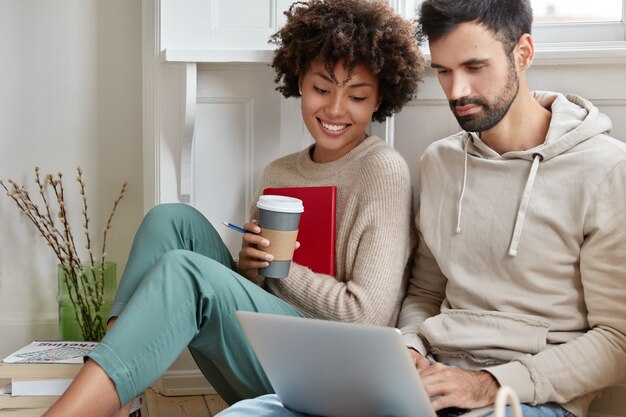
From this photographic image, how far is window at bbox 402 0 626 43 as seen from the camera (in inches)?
87.7

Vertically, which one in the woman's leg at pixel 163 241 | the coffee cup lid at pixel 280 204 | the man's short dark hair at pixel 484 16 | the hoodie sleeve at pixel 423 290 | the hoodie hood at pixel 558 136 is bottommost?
the hoodie sleeve at pixel 423 290

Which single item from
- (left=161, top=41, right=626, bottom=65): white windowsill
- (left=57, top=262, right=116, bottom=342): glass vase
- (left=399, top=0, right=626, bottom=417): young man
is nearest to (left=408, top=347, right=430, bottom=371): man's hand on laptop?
(left=399, top=0, right=626, bottom=417): young man

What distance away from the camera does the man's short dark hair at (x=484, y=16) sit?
173 cm

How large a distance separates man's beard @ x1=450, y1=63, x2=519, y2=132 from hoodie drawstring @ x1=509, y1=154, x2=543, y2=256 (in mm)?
107

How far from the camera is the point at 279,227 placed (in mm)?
1766

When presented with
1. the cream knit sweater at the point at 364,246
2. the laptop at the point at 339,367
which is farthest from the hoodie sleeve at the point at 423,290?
the laptop at the point at 339,367

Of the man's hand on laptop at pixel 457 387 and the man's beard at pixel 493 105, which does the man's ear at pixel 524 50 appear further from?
the man's hand on laptop at pixel 457 387

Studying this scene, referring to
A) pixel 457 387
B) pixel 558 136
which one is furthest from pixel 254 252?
pixel 558 136

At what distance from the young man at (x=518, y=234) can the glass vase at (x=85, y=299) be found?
1.15 m

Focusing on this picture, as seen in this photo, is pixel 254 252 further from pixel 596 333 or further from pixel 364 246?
pixel 596 333

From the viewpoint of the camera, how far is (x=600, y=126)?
1731 mm

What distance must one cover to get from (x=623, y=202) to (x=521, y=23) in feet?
1.32

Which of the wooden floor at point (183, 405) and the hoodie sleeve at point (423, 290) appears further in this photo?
the wooden floor at point (183, 405)

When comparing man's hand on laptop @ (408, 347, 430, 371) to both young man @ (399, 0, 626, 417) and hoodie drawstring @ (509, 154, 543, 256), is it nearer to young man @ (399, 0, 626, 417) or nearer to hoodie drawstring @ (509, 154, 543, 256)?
young man @ (399, 0, 626, 417)
